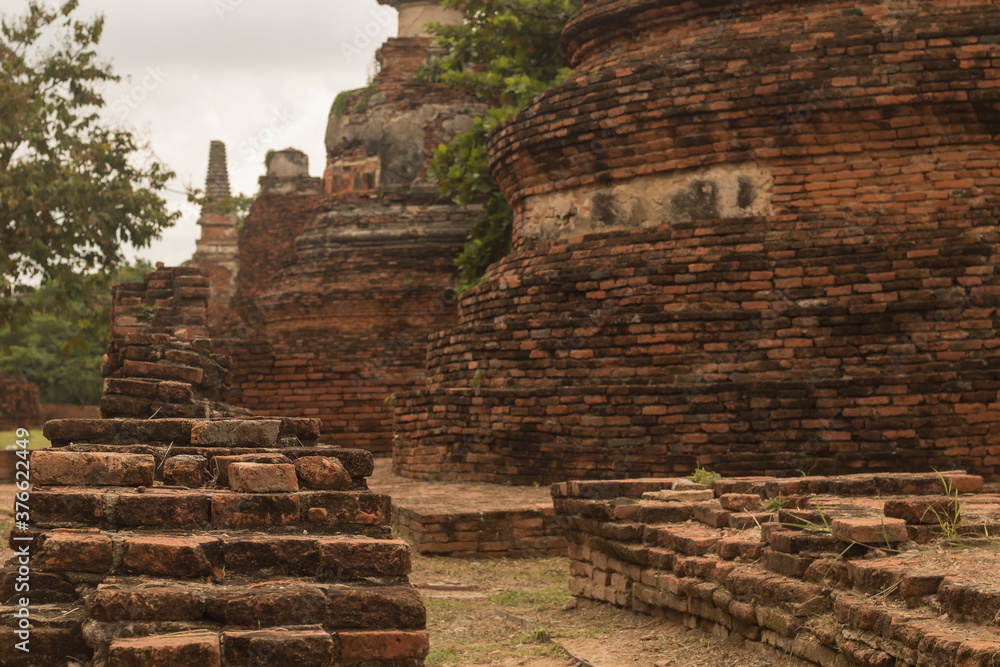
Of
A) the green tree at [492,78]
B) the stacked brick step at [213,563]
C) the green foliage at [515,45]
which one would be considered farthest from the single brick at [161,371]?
the green foliage at [515,45]

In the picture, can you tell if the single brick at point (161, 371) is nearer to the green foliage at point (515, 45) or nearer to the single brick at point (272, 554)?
the single brick at point (272, 554)

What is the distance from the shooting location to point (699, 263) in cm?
755

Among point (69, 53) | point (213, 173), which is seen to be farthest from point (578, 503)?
point (213, 173)

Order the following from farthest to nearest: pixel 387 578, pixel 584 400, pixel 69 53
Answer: pixel 69 53, pixel 584 400, pixel 387 578

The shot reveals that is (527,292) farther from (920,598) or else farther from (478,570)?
(920,598)

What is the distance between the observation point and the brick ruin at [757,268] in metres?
6.97

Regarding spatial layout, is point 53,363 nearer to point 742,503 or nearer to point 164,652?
point 742,503

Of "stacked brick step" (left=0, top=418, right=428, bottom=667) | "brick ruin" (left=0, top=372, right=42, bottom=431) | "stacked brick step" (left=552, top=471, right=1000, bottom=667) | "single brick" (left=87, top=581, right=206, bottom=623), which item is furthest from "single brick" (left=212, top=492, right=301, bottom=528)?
"brick ruin" (left=0, top=372, right=42, bottom=431)

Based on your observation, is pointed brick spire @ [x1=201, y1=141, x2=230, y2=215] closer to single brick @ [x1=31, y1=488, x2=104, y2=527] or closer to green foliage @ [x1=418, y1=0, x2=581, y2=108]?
green foliage @ [x1=418, y1=0, x2=581, y2=108]

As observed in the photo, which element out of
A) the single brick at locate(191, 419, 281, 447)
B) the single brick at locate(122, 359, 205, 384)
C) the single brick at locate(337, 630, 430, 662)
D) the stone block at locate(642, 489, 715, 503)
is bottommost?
the single brick at locate(337, 630, 430, 662)

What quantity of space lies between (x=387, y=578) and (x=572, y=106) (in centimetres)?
608

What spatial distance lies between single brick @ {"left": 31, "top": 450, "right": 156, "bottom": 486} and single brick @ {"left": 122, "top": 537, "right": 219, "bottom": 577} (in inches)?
16.3

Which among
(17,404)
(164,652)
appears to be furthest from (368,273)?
(164,652)

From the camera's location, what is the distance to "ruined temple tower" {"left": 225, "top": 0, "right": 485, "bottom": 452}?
12.5m
